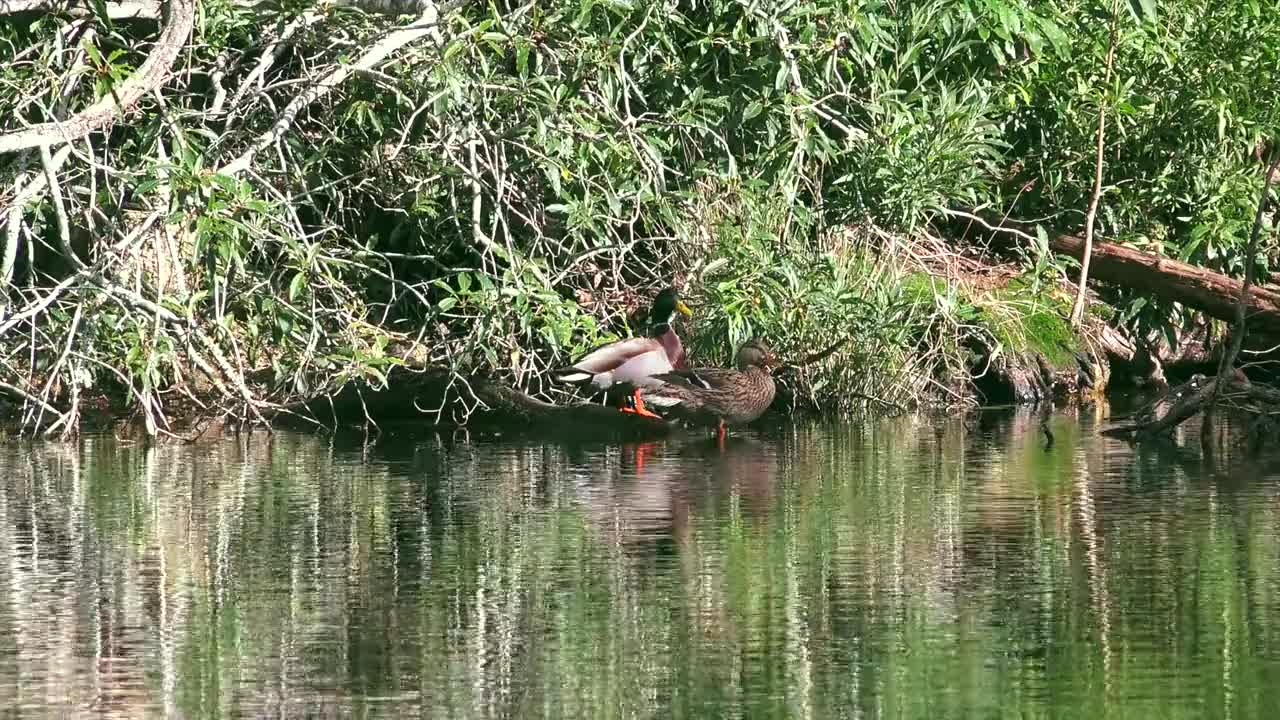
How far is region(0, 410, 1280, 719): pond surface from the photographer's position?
5754 mm

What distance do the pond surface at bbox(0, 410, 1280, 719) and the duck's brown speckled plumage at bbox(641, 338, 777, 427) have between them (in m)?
1.52

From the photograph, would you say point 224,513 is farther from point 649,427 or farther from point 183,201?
point 649,427

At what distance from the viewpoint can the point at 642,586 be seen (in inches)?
287

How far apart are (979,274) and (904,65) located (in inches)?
80.5

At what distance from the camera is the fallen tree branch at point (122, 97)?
35.9 feet

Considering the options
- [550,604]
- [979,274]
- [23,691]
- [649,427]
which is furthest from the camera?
[979,274]

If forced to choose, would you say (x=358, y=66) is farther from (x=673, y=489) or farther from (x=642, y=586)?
(x=642, y=586)

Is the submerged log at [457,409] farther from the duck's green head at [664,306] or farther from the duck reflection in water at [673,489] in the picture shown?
the duck's green head at [664,306]

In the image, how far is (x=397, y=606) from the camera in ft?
22.9

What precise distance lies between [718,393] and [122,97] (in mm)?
3966

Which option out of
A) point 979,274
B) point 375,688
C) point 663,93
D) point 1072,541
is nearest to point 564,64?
point 663,93

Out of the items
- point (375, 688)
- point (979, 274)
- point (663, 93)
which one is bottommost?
point (375, 688)

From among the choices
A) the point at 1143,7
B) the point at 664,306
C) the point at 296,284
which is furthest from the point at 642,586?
the point at 664,306

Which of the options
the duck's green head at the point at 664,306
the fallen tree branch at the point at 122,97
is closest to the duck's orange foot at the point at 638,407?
the duck's green head at the point at 664,306
